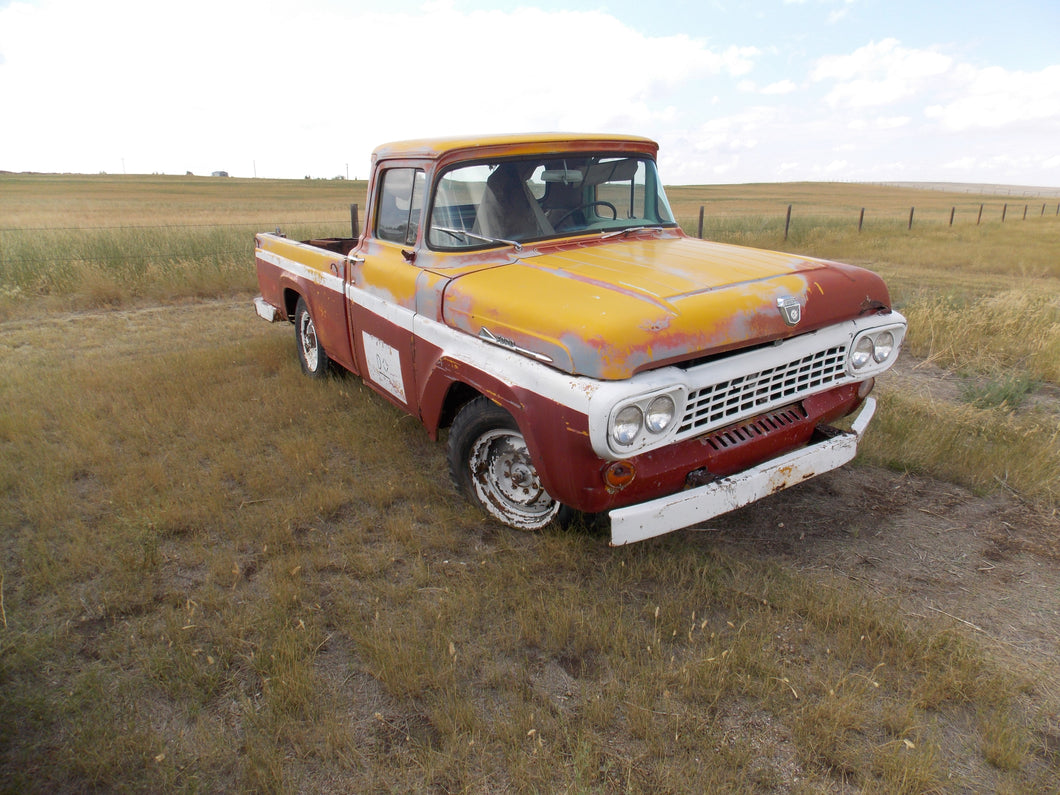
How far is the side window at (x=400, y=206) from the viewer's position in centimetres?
379

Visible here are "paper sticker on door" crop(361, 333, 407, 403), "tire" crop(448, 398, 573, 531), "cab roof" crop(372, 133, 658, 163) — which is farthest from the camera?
"paper sticker on door" crop(361, 333, 407, 403)

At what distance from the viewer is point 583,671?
249 cm

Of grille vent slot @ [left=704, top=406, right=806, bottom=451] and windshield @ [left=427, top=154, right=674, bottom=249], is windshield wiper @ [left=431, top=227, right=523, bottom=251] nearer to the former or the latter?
windshield @ [left=427, top=154, right=674, bottom=249]

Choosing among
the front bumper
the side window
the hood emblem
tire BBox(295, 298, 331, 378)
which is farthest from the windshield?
tire BBox(295, 298, 331, 378)

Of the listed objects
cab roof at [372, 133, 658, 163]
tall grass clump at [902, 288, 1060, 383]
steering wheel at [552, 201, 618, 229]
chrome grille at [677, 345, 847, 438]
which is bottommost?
tall grass clump at [902, 288, 1060, 383]

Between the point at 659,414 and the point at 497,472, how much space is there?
1098mm

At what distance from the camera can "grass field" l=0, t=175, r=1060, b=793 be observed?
2.11 m

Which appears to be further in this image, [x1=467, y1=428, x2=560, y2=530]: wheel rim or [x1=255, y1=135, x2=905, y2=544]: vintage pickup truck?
[x1=467, y1=428, x2=560, y2=530]: wheel rim

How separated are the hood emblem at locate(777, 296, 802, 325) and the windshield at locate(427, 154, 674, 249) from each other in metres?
1.38

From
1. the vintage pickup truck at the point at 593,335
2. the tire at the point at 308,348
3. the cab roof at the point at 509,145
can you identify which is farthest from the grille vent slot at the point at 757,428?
the tire at the point at 308,348

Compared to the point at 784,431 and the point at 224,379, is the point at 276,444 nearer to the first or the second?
the point at 224,379

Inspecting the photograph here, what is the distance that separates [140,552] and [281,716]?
1.43 meters

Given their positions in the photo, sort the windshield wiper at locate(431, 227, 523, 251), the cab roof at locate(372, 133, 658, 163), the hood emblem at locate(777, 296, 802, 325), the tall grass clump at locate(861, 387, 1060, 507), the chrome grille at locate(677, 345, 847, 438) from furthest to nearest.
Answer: the tall grass clump at locate(861, 387, 1060, 507) → the cab roof at locate(372, 133, 658, 163) → the windshield wiper at locate(431, 227, 523, 251) → the hood emblem at locate(777, 296, 802, 325) → the chrome grille at locate(677, 345, 847, 438)

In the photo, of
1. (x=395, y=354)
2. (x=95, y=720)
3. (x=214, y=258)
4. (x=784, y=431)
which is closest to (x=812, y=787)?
(x=784, y=431)
